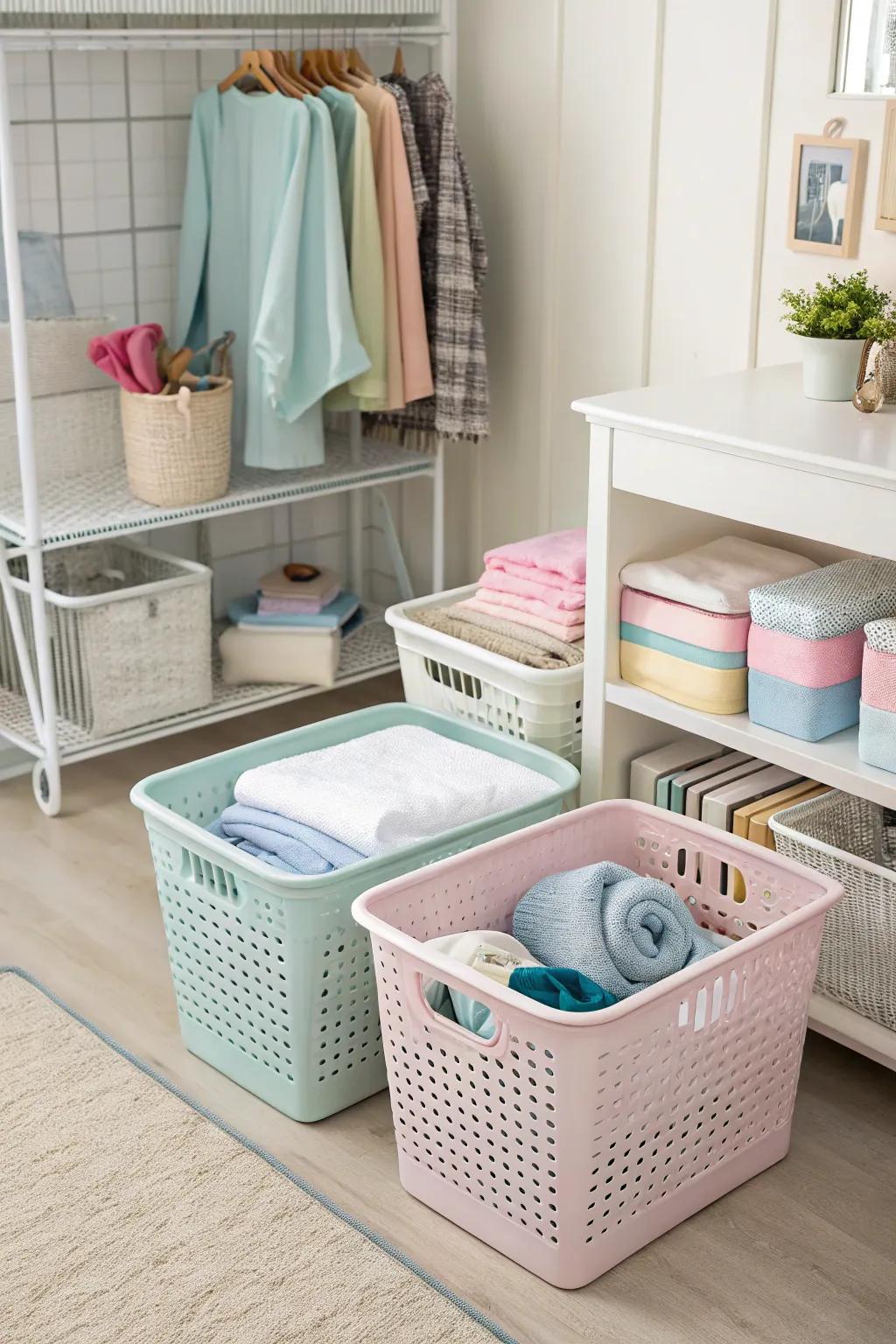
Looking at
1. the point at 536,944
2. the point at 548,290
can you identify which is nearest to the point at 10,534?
the point at 548,290

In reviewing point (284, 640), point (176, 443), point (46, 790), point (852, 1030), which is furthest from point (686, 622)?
point (46, 790)

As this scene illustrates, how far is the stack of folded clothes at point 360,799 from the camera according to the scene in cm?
199

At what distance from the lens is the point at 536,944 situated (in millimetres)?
1898

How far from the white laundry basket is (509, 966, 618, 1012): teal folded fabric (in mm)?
649

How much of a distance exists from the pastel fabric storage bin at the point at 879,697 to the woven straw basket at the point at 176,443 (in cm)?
139

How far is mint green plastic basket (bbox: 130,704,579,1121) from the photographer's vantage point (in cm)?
189

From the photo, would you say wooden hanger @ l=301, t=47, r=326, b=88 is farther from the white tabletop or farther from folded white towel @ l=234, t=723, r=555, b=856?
folded white towel @ l=234, t=723, r=555, b=856

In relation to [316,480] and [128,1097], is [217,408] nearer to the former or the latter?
[316,480]

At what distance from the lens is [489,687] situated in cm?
244

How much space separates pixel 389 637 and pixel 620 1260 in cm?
182

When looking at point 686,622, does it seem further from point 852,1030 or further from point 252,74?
point 252,74

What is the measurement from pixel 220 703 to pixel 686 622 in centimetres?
127

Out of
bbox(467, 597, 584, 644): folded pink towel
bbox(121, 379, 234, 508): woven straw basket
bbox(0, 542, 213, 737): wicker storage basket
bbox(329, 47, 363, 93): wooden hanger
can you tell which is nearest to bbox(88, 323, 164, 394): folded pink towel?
bbox(121, 379, 234, 508): woven straw basket

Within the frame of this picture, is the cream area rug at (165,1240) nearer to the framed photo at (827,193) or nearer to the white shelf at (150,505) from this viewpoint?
the white shelf at (150,505)
